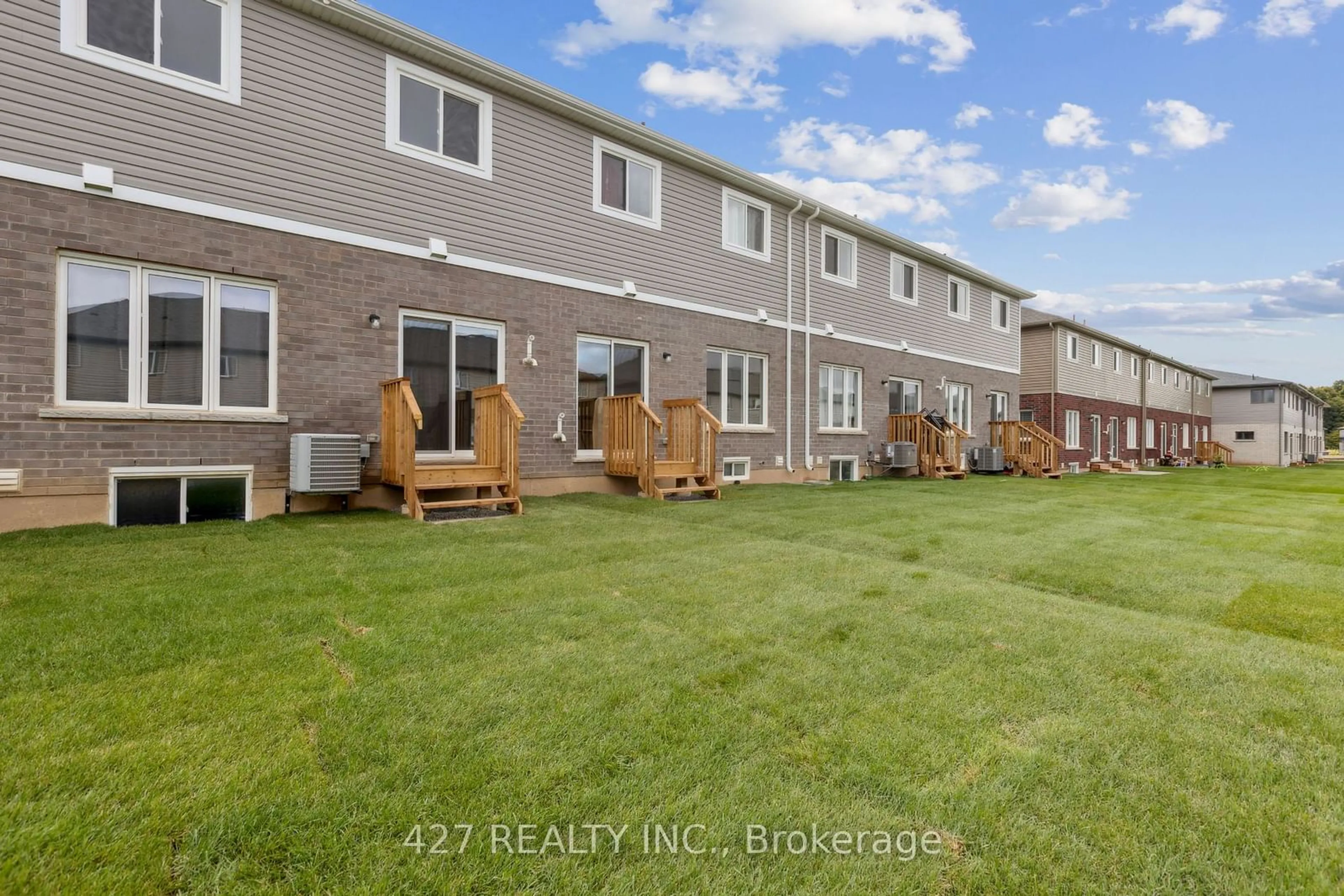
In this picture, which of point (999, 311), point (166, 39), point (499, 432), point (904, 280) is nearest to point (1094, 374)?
point (999, 311)

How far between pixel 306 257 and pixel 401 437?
7.39 feet

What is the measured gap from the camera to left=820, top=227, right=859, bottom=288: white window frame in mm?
12922

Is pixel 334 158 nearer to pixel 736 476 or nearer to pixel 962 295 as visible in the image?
pixel 736 476

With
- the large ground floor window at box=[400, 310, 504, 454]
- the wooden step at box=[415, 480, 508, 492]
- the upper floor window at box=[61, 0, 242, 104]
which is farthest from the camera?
the large ground floor window at box=[400, 310, 504, 454]

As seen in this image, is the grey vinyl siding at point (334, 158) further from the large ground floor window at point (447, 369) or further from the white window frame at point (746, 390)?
the large ground floor window at point (447, 369)

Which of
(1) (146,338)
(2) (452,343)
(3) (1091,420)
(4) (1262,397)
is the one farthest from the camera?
(4) (1262,397)

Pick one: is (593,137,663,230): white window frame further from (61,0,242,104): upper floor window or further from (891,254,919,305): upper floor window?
(891,254,919,305): upper floor window

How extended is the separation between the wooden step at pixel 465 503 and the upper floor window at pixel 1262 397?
4888cm

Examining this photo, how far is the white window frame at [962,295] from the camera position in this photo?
1636cm

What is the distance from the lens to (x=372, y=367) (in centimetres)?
716

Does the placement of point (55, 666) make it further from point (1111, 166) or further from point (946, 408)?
point (1111, 166)

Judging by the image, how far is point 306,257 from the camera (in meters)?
6.73

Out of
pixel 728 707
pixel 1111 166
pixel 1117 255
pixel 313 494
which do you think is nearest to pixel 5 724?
pixel 728 707

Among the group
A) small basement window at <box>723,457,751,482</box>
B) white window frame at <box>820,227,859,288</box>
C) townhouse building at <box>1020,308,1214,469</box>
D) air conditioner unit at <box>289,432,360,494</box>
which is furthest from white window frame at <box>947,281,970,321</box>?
air conditioner unit at <box>289,432,360,494</box>
